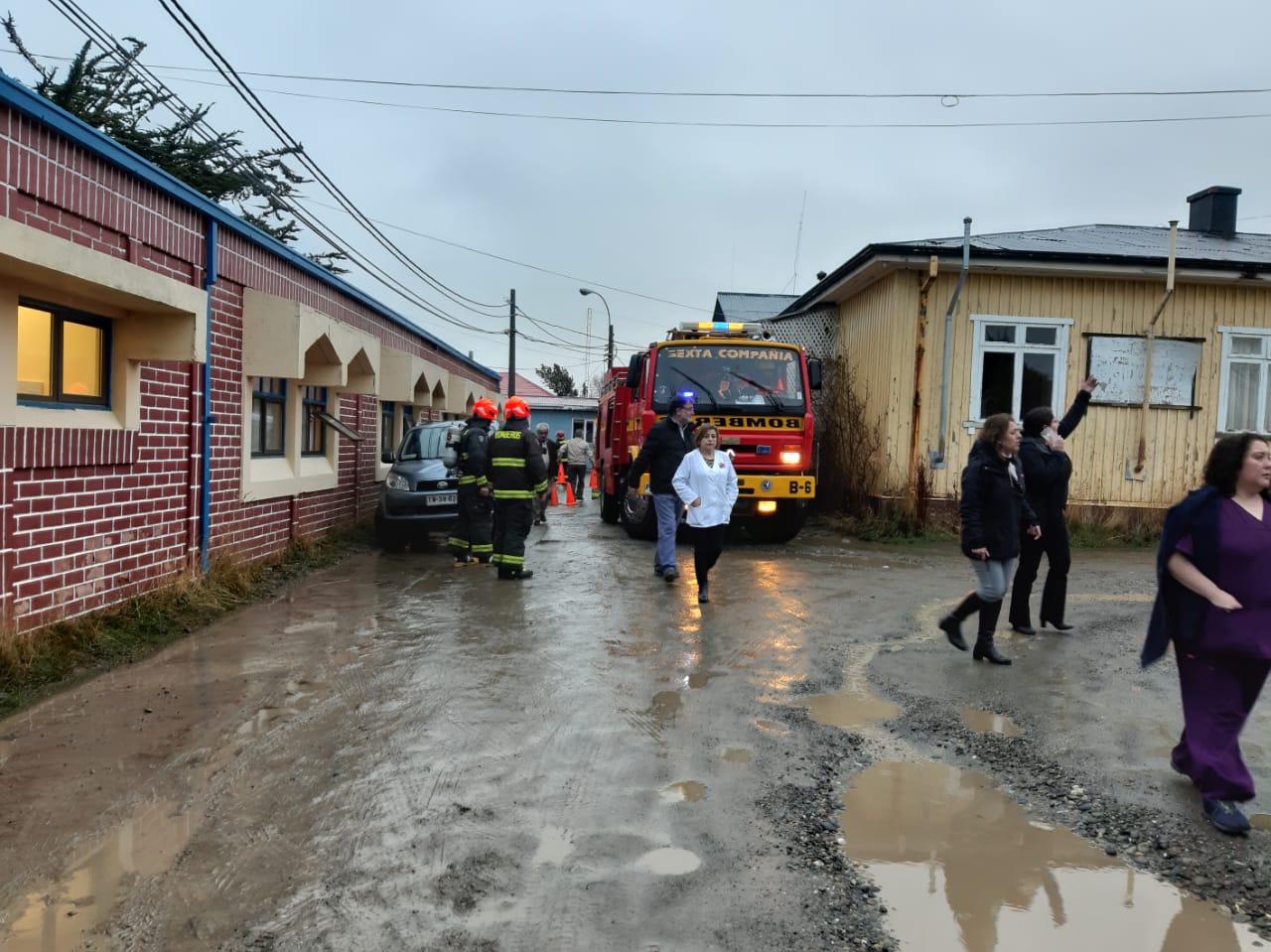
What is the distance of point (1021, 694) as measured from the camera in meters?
5.98

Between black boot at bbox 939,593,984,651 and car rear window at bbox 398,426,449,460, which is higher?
car rear window at bbox 398,426,449,460

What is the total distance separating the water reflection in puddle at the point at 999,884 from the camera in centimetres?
315

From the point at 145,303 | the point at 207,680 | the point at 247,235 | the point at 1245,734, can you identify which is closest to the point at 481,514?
the point at 247,235

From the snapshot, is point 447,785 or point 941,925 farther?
point 447,785

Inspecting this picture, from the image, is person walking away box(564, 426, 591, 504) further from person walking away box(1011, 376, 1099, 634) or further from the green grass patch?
person walking away box(1011, 376, 1099, 634)

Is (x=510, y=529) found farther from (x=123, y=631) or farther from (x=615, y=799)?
(x=615, y=799)

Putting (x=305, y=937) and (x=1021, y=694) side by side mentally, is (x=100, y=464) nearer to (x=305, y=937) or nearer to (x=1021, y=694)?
(x=305, y=937)

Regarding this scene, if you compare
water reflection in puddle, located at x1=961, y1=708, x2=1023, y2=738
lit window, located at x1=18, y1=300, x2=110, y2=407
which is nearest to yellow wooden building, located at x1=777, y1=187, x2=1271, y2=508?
water reflection in puddle, located at x1=961, y1=708, x2=1023, y2=738

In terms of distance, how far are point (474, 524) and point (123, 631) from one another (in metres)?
4.61

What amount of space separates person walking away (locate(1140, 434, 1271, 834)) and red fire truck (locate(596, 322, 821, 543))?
8491 millimetres

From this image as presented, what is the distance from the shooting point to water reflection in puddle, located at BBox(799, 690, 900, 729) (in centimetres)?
546

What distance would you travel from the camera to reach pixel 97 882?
11.4 feet

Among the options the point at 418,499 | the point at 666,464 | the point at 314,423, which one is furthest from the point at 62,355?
the point at 314,423

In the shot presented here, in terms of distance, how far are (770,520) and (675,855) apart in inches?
399
